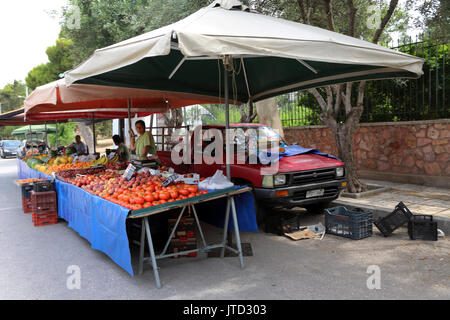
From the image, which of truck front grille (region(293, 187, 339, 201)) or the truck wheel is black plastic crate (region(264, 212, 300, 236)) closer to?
truck front grille (region(293, 187, 339, 201))

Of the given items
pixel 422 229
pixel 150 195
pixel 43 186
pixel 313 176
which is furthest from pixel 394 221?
pixel 43 186

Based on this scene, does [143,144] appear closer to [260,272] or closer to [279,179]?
[279,179]

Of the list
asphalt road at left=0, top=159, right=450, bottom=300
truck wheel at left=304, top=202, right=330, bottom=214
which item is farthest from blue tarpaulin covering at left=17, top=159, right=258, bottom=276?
truck wheel at left=304, top=202, right=330, bottom=214

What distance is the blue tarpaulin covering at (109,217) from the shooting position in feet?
14.2

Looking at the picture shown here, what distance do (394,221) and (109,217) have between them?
4532 millimetres

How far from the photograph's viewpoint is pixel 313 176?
21.3 feet

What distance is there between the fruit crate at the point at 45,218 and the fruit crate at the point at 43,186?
490 millimetres

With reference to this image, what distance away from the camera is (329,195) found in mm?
6730

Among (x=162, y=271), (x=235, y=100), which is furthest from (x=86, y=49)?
(x=162, y=271)

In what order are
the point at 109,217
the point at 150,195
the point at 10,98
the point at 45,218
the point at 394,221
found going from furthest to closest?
the point at 10,98
the point at 45,218
the point at 394,221
the point at 109,217
the point at 150,195

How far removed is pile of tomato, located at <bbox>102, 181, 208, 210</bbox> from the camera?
4.40m

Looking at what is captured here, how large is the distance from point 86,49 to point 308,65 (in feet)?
48.5

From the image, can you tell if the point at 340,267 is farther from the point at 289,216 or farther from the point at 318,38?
the point at 318,38

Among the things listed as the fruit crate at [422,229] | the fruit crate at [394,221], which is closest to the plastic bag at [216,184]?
the fruit crate at [394,221]
